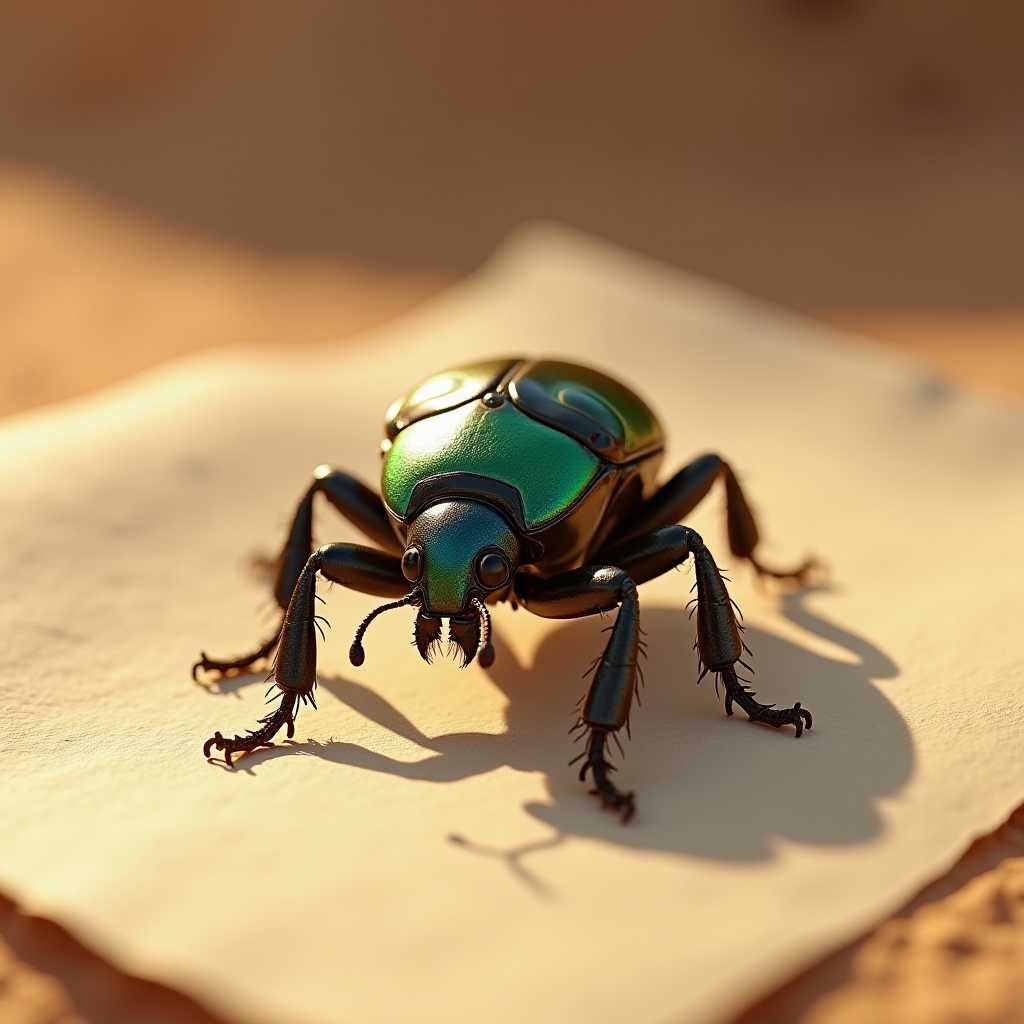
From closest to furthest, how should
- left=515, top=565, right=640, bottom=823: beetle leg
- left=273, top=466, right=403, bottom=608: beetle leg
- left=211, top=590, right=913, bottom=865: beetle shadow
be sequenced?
left=211, top=590, right=913, bottom=865: beetle shadow → left=515, top=565, right=640, bottom=823: beetle leg → left=273, top=466, right=403, bottom=608: beetle leg

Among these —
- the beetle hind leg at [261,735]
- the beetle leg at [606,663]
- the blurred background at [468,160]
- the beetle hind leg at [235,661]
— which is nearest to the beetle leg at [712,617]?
the beetle leg at [606,663]

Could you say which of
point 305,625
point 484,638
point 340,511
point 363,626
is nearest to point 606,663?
point 484,638

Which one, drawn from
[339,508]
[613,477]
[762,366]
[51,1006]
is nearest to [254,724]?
[339,508]

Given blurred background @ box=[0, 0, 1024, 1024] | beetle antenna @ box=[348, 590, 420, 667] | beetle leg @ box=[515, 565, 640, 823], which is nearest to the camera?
beetle leg @ box=[515, 565, 640, 823]

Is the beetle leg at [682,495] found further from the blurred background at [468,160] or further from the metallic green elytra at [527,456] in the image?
the blurred background at [468,160]

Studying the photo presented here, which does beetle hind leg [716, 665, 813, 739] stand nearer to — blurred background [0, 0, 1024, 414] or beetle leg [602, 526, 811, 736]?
beetle leg [602, 526, 811, 736]

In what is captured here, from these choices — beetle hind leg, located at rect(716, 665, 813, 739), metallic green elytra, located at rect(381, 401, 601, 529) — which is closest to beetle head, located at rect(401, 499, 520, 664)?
metallic green elytra, located at rect(381, 401, 601, 529)

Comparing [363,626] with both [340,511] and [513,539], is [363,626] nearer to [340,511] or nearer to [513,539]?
[513,539]

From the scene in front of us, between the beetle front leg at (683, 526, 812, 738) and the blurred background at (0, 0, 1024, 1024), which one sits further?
the blurred background at (0, 0, 1024, 1024)
